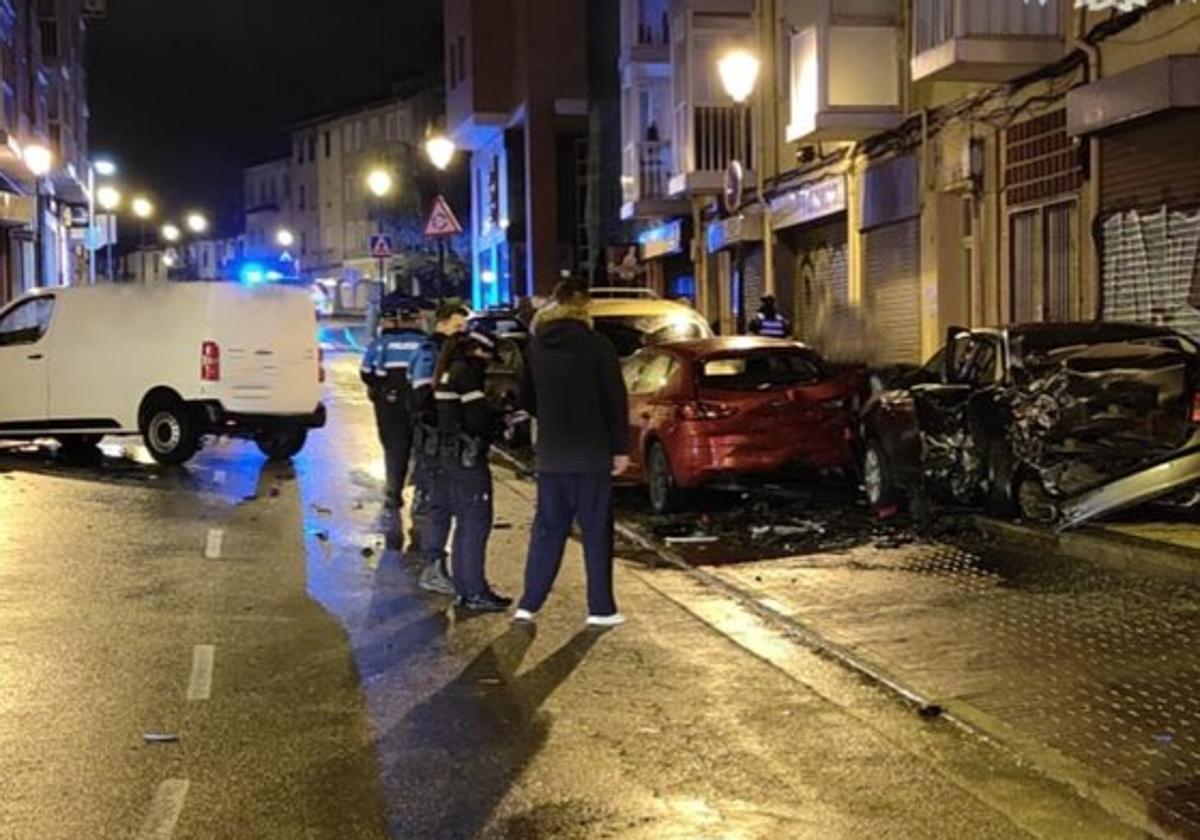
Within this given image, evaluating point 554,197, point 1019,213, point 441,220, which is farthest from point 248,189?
point 1019,213

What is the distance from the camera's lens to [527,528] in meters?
12.9

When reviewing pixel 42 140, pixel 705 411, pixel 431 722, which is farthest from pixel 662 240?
pixel 431 722

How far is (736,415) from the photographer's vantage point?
42.6 ft

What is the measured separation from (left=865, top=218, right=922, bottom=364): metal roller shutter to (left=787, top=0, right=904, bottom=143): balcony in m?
1.51

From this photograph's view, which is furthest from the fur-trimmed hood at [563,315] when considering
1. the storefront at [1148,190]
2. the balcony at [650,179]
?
the balcony at [650,179]

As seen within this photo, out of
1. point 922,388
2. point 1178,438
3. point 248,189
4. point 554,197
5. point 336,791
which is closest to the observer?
point 336,791

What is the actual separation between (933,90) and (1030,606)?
11.8m

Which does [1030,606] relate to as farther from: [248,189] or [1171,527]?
[248,189]

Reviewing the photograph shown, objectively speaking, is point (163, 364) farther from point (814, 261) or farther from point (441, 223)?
point (814, 261)

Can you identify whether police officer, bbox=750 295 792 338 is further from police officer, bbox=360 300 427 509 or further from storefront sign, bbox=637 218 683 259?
storefront sign, bbox=637 218 683 259

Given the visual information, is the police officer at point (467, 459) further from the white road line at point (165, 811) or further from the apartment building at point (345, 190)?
the apartment building at point (345, 190)

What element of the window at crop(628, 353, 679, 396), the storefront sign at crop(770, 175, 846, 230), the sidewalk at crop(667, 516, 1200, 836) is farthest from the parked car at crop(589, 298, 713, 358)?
the sidewalk at crop(667, 516, 1200, 836)

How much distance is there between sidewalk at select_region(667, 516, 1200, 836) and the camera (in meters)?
5.96

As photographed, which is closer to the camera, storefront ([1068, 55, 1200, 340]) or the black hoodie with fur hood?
the black hoodie with fur hood
